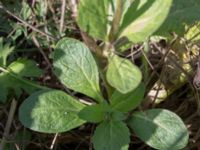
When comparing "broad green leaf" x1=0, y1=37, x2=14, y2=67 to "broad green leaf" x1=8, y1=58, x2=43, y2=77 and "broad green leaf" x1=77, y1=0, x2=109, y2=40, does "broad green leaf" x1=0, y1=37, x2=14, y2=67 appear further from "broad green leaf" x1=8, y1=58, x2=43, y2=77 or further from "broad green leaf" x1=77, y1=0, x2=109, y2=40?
"broad green leaf" x1=77, y1=0, x2=109, y2=40

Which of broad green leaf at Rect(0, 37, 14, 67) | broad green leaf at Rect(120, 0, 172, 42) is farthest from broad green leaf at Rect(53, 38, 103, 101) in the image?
broad green leaf at Rect(0, 37, 14, 67)

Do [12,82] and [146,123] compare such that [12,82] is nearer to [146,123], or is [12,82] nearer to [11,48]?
[11,48]

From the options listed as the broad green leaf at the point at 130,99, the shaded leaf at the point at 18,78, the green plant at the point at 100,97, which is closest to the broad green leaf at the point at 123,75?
the green plant at the point at 100,97

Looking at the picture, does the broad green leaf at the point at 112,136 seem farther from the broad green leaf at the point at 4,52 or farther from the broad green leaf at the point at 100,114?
the broad green leaf at the point at 4,52

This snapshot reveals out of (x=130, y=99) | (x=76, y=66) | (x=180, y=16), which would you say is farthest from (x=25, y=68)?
(x=180, y=16)

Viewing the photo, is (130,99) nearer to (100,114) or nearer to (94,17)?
(100,114)
